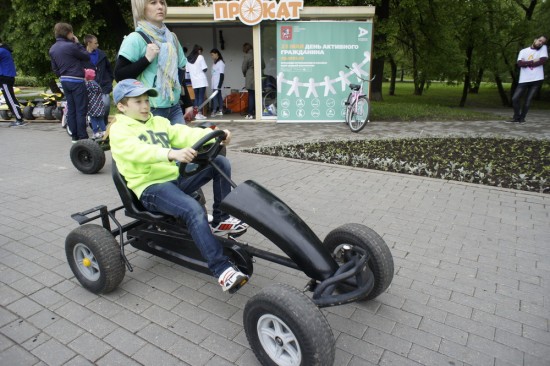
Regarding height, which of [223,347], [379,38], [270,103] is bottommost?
[223,347]

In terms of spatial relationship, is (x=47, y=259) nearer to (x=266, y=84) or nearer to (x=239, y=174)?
(x=239, y=174)

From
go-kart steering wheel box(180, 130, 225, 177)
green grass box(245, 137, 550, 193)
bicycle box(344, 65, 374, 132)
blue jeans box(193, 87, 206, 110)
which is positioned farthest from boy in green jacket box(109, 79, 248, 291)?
blue jeans box(193, 87, 206, 110)

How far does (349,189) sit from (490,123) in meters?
7.12

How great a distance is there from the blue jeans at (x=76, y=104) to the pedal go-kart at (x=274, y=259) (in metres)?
4.94

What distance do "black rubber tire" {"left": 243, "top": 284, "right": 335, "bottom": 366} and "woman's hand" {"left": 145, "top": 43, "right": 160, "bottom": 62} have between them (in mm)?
2484

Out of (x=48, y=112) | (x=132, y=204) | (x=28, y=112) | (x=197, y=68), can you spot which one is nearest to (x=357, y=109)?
(x=197, y=68)

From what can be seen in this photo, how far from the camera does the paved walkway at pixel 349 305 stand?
7.52 feet

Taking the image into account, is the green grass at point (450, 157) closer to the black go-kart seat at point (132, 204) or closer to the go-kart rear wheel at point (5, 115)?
the black go-kart seat at point (132, 204)

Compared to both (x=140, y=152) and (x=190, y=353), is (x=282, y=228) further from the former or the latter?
(x=140, y=152)

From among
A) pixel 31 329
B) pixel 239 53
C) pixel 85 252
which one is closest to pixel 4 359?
pixel 31 329

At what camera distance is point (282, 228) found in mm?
2295

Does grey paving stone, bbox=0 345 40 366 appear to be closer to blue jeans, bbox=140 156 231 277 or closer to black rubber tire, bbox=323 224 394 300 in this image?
blue jeans, bbox=140 156 231 277

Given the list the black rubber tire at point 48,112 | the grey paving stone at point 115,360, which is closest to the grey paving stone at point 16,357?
the grey paving stone at point 115,360

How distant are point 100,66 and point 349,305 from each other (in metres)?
7.30
